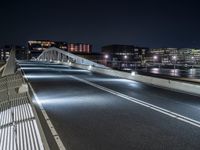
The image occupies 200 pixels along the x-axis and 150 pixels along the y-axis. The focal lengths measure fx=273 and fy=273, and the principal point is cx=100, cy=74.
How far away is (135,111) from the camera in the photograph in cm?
1055

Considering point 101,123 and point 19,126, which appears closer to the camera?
point 19,126

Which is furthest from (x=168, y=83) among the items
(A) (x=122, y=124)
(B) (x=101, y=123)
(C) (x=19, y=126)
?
(C) (x=19, y=126)

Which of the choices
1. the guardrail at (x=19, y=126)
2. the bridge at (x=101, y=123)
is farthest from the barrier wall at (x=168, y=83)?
the guardrail at (x=19, y=126)

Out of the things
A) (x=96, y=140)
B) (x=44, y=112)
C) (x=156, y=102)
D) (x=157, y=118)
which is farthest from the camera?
(x=156, y=102)

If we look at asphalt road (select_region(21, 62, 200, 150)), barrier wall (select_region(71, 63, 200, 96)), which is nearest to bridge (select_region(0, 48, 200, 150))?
asphalt road (select_region(21, 62, 200, 150))

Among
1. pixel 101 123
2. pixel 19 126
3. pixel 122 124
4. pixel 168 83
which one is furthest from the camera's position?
pixel 168 83

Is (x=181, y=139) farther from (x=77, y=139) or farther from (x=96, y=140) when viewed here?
(x=77, y=139)

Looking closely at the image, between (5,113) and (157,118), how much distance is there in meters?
5.74

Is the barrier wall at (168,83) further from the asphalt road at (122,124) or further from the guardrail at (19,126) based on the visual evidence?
the guardrail at (19,126)

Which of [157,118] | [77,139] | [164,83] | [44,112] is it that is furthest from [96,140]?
[164,83]

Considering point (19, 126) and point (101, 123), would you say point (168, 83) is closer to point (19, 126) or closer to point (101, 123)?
point (101, 123)

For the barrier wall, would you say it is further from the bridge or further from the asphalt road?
the asphalt road

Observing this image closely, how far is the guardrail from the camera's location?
19.8 feet

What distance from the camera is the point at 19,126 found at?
25.8 ft
